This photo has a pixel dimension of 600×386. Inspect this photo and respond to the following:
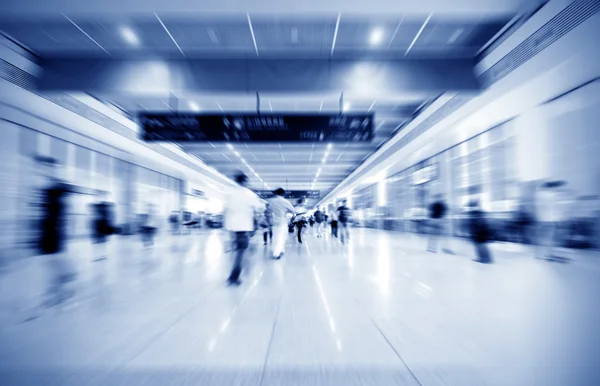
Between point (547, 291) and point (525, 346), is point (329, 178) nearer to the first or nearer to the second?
point (547, 291)

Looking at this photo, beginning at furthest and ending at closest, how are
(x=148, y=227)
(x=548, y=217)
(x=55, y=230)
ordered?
(x=148, y=227) → (x=548, y=217) → (x=55, y=230)

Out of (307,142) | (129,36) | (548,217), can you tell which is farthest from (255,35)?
(548,217)

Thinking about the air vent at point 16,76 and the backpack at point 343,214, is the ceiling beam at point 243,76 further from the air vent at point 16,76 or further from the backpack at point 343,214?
the backpack at point 343,214

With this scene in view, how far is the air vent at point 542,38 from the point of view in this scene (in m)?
4.52

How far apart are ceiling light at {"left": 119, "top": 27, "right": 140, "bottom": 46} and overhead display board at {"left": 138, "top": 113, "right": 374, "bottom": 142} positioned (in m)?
1.45

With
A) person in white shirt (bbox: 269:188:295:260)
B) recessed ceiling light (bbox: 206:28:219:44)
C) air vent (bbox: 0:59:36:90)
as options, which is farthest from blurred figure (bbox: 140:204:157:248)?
recessed ceiling light (bbox: 206:28:219:44)

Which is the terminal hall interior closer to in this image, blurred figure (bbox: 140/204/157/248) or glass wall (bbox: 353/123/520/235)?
glass wall (bbox: 353/123/520/235)

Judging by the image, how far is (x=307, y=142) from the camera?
6625 millimetres

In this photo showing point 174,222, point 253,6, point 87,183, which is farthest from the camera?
point 174,222

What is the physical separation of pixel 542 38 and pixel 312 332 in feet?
20.8

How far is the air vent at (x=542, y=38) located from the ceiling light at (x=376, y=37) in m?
2.60

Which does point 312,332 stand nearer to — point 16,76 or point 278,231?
point 16,76

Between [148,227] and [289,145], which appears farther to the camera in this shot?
[289,145]

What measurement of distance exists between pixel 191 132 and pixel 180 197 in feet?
60.0
